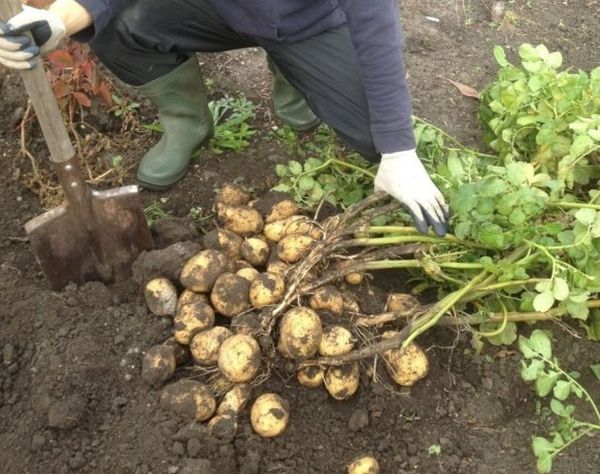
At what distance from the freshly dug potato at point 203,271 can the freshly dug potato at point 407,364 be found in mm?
551

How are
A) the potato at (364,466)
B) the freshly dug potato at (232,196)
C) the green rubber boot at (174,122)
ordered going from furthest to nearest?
the green rubber boot at (174,122) < the freshly dug potato at (232,196) < the potato at (364,466)

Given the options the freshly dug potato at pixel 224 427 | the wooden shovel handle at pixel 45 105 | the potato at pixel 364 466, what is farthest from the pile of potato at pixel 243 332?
the wooden shovel handle at pixel 45 105

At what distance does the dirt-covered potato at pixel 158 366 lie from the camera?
1938mm

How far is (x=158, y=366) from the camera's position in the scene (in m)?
1.94

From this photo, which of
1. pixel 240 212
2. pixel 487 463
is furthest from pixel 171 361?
pixel 487 463

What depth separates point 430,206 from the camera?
2021 mm

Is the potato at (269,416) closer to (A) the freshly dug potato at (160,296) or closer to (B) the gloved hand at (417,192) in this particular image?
(A) the freshly dug potato at (160,296)

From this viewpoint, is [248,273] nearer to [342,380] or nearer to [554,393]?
[342,380]

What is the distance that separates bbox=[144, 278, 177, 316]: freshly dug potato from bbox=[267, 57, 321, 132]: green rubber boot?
1055 mm

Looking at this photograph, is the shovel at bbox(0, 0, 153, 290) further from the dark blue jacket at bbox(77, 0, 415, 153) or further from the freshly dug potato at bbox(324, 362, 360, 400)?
the freshly dug potato at bbox(324, 362, 360, 400)

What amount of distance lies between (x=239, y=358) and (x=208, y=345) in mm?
125

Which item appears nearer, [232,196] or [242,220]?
[242,220]

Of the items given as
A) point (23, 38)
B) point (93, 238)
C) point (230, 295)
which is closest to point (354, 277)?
point (230, 295)

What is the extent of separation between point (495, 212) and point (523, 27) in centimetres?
200
